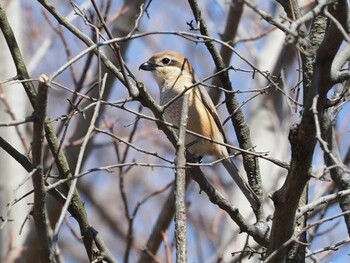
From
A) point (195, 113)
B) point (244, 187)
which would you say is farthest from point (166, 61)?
point (244, 187)

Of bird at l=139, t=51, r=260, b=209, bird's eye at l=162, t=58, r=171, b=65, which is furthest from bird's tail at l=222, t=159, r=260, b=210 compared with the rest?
bird's eye at l=162, t=58, r=171, b=65

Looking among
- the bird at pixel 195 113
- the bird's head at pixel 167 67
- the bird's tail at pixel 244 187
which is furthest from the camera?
the bird's head at pixel 167 67

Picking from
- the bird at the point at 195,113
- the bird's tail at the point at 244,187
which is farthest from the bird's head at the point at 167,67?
the bird's tail at the point at 244,187

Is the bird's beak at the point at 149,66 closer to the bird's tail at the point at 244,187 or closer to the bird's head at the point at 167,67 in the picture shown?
the bird's head at the point at 167,67

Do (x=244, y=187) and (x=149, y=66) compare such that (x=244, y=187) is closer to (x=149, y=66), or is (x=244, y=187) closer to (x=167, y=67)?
(x=167, y=67)

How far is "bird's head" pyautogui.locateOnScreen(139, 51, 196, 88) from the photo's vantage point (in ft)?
15.7

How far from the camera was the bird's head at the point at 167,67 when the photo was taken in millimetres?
4779

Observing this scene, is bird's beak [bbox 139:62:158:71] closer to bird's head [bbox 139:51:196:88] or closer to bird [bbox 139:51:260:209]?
bird's head [bbox 139:51:196:88]

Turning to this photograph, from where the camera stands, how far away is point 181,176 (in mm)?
2840

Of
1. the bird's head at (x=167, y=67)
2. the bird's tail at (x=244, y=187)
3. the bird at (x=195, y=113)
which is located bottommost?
the bird's tail at (x=244, y=187)

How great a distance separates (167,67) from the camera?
4938mm

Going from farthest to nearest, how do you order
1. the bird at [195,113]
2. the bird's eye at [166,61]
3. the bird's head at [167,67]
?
the bird's eye at [166,61] → the bird's head at [167,67] → the bird at [195,113]

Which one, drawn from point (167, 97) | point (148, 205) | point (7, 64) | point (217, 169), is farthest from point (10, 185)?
point (148, 205)

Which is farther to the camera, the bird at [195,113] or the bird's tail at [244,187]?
the bird at [195,113]
